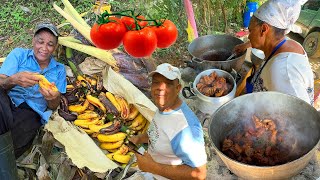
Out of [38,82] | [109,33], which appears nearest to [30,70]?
[38,82]

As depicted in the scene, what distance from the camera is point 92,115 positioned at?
3439mm

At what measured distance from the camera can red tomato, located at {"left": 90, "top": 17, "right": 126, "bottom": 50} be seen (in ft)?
6.94

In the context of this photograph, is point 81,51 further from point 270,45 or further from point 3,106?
point 270,45

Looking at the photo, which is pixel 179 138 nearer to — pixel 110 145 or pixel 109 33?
pixel 109 33

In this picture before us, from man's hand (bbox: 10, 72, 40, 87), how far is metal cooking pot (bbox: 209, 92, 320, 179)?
1733 millimetres

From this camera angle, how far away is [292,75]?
2389 millimetres

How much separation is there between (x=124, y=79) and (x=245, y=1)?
2815 mm

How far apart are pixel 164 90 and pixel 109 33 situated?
0.46 m

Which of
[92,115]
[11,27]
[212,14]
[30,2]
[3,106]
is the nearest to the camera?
[3,106]

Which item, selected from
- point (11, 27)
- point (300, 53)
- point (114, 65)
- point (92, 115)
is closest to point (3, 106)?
point (92, 115)

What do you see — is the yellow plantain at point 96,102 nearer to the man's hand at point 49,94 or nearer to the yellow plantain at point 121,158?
the man's hand at point 49,94

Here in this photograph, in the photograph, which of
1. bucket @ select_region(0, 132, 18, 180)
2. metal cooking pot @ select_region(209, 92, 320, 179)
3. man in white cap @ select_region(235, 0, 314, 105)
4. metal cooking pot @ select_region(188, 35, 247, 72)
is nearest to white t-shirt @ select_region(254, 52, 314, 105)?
man in white cap @ select_region(235, 0, 314, 105)

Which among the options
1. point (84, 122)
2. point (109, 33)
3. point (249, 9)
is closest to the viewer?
point (109, 33)

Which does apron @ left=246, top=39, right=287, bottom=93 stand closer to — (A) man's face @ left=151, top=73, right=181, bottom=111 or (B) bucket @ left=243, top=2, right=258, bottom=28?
(A) man's face @ left=151, top=73, right=181, bottom=111
